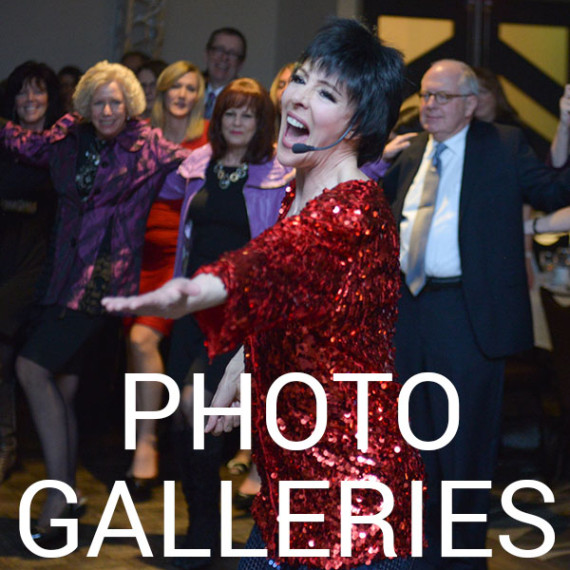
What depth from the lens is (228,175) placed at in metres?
4.37

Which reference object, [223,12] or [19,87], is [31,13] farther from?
[19,87]

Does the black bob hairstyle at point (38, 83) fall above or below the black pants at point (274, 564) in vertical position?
above

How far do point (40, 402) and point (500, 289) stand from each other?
1705mm

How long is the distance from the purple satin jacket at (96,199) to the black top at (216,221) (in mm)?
206

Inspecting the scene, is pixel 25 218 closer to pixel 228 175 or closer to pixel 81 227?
pixel 81 227

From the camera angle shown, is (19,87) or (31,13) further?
(31,13)

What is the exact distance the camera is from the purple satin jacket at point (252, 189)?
4.28 m

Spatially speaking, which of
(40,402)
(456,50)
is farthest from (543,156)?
(40,402)

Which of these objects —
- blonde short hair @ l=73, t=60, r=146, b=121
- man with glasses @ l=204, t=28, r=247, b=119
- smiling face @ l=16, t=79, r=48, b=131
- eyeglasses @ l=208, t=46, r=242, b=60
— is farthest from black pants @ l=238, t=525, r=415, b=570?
Answer: eyeglasses @ l=208, t=46, r=242, b=60

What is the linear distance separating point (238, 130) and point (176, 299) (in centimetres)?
306

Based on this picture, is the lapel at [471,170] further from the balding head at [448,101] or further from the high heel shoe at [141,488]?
the high heel shoe at [141,488]

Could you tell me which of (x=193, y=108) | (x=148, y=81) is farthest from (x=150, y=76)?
(x=193, y=108)

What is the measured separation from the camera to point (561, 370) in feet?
15.6

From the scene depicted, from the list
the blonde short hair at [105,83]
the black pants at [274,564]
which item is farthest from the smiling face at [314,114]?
the blonde short hair at [105,83]
